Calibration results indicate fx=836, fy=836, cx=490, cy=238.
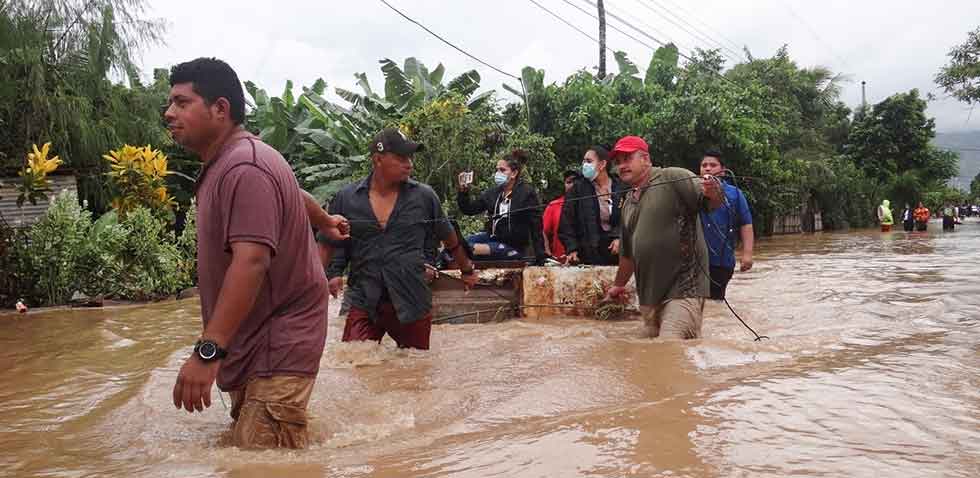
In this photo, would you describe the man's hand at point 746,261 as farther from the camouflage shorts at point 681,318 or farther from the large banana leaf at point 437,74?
the large banana leaf at point 437,74

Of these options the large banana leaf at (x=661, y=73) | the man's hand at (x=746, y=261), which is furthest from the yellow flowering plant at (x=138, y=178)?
the large banana leaf at (x=661, y=73)

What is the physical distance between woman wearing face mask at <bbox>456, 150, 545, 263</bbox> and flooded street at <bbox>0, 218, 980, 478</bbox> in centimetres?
133

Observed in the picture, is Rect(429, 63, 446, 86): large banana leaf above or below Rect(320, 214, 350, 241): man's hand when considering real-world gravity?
above

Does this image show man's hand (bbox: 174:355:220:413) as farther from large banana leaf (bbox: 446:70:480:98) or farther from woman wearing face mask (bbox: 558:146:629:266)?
large banana leaf (bbox: 446:70:480:98)

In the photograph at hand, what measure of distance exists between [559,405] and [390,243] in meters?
1.51

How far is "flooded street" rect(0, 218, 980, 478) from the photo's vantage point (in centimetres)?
304

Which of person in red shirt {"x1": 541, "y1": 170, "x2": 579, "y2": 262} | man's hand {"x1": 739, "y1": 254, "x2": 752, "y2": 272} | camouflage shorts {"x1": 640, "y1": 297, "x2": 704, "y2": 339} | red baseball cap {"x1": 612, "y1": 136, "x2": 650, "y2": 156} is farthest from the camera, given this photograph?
person in red shirt {"x1": 541, "y1": 170, "x2": 579, "y2": 262}

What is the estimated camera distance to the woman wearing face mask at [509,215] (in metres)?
8.36

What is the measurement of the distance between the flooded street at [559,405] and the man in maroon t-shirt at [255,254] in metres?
0.22

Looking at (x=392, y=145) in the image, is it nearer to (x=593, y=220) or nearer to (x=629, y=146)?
(x=629, y=146)

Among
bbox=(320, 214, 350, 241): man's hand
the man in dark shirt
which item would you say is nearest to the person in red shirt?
the man in dark shirt

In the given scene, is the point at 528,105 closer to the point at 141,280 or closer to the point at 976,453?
the point at 141,280

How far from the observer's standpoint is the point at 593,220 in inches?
334

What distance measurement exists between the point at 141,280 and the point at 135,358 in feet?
15.3
